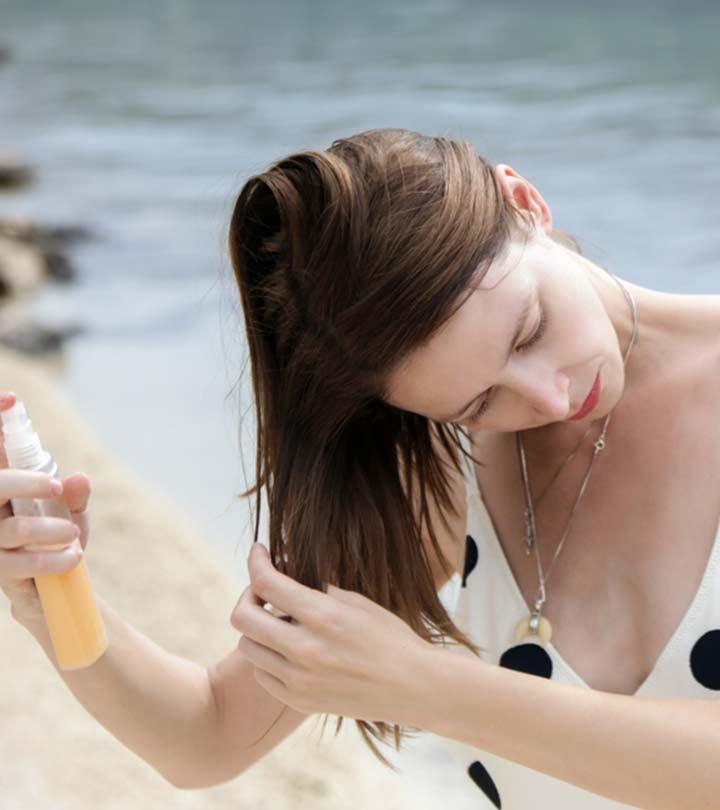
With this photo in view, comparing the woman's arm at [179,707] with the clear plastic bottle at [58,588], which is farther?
the woman's arm at [179,707]

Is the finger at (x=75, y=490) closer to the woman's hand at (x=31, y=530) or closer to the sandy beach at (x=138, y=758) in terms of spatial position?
the woman's hand at (x=31, y=530)

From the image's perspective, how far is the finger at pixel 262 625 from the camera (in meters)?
1.29

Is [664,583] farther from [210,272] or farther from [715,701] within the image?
[210,272]

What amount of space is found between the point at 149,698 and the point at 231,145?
24.3ft

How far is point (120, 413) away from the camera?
4617 millimetres

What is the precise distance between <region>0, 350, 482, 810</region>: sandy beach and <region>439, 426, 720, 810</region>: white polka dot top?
1.09ft

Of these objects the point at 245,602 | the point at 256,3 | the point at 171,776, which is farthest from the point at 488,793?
the point at 256,3

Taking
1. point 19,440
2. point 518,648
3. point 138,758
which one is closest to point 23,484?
point 19,440

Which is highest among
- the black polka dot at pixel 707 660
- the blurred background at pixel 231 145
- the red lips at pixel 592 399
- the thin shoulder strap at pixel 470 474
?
the red lips at pixel 592 399

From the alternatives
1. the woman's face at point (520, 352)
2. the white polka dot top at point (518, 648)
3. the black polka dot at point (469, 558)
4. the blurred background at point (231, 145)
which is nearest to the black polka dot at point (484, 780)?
the white polka dot top at point (518, 648)

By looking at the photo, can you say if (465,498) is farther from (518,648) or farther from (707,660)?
(707,660)

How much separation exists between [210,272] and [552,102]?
9.97 feet

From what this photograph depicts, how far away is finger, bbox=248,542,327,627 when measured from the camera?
129 cm

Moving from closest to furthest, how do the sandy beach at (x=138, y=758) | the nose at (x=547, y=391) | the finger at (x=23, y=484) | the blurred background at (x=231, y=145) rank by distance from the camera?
the finger at (x=23, y=484) < the nose at (x=547, y=391) < the sandy beach at (x=138, y=758) < the blurred background at (x=231, y=145)
